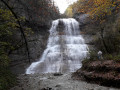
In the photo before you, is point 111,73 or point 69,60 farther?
point 69,60

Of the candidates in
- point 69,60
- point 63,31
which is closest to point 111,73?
point 69,60

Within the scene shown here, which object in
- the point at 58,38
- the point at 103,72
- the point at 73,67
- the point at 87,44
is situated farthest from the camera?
the point at 58,38

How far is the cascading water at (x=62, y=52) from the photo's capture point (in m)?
13.4

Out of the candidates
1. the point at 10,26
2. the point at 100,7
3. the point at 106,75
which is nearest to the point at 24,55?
the point at 100,7

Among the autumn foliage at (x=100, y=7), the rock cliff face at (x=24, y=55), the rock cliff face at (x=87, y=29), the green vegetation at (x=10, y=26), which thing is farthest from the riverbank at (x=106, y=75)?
the rock cliff face at (x=87, y=29)

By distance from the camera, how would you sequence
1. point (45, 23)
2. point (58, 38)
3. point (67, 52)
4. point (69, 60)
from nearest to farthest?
point (69, 60) → point (67, 52) → point (58, 38) → point (45, 23)

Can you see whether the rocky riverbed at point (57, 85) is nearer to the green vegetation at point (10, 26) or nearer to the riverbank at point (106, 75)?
the riverbank at point (106, 75)

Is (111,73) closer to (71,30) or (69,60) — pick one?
(69,60)

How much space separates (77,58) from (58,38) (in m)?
7.87

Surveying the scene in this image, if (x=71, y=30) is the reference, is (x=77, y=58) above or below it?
below

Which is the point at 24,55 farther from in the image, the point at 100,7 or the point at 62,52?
the point at 100,7

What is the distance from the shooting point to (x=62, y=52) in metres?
16.0

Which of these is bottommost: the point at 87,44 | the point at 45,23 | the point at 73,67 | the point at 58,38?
the point at 73,67

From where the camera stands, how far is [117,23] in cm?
1498
